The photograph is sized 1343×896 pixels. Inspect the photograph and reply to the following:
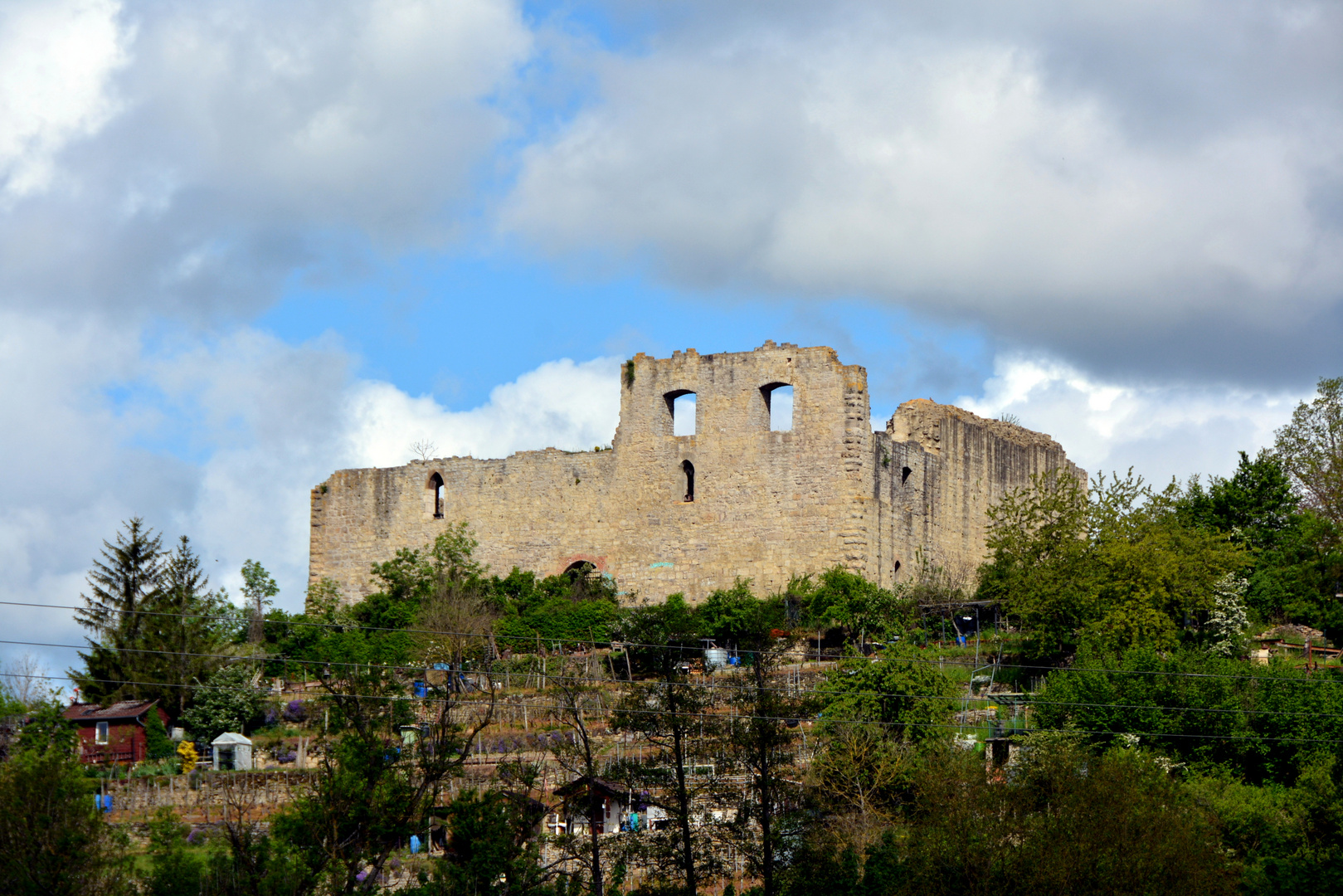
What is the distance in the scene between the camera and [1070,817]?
27.1 m

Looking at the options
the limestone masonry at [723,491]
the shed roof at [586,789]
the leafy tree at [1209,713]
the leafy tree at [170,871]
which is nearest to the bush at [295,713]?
the limestone masonry at [723,491]

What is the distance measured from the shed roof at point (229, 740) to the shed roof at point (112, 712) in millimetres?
2548

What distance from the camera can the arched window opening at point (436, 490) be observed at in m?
46.6

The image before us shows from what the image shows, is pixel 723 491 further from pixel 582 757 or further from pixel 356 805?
pixel 356 805

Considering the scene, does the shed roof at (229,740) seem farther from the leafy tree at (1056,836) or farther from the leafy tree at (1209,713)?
the leafy tree at (1209,713)

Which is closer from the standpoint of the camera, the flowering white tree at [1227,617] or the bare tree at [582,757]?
the bare tree at [582,757]

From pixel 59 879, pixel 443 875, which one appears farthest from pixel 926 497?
pixel 59 879

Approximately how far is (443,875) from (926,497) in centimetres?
2031

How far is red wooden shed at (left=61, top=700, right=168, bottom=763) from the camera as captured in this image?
38719 mm

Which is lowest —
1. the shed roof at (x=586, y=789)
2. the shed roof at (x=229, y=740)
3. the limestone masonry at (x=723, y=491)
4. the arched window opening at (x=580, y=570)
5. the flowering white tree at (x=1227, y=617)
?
the shed roof at (x=586, y=789)

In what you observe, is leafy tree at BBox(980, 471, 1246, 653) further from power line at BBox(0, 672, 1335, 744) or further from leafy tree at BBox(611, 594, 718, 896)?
leafy tree at BBox(611, 594, 718, 896)

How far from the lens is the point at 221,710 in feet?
131

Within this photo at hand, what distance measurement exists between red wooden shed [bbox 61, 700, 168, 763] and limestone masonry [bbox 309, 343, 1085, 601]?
322 inches

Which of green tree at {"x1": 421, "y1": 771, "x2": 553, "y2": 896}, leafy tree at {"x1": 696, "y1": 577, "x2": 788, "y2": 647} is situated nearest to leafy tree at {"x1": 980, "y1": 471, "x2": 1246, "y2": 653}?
leafy tree at {"x1": 696, "y1": 577, "x2": 788, "y2": 647}
